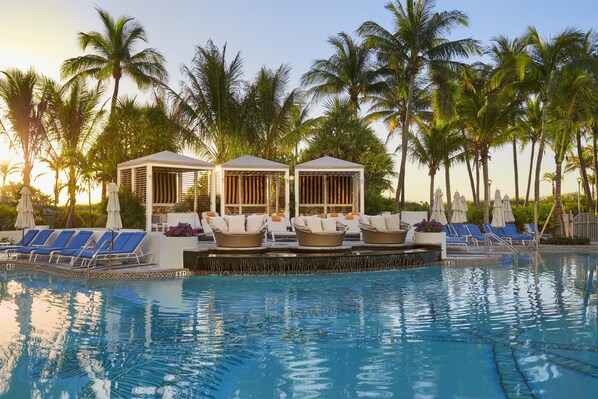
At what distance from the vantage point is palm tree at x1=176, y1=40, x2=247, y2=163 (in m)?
23.6

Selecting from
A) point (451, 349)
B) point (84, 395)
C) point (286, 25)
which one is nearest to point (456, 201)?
point (286, 25)

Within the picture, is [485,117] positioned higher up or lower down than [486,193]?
higher up

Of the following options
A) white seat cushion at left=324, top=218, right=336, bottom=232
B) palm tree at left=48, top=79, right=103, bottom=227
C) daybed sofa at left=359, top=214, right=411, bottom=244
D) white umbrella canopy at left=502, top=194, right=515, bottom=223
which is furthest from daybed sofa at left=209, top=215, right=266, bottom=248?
palm tree at left=48, top=79, right=103, bottom=227

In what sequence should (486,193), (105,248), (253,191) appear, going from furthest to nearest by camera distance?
(486,193) < (253,191) < (105,248)

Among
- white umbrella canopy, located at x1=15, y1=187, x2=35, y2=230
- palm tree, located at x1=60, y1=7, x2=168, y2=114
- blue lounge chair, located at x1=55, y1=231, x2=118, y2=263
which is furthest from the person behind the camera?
palm tree, located at x1=60, y1=7, x2=168, y2=114

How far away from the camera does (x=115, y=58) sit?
79.0 ft

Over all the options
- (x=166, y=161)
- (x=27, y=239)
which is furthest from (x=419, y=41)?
(x=27, y=239)

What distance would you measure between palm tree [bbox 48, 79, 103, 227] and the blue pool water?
1251 cm

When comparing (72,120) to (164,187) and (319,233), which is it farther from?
(319,233)

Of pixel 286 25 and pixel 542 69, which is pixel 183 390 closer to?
pixel 286 25

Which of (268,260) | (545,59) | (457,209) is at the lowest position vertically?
(268,260)

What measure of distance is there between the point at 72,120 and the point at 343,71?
1277 centimetres

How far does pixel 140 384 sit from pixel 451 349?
3.09 metres

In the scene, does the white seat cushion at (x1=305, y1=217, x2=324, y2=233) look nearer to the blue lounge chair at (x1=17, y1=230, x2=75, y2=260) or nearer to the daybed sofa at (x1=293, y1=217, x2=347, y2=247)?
the daybed sofa at (x1=293, y1=217, x2=347, y2=247)
